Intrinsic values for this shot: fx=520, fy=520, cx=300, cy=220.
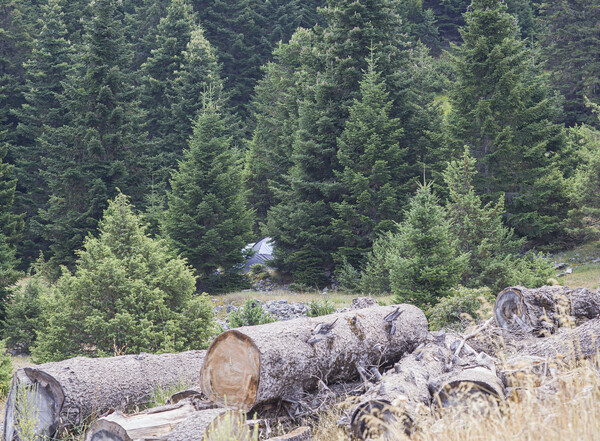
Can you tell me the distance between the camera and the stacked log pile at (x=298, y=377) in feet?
14.4

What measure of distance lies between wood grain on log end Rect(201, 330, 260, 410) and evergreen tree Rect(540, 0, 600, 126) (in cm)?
3279

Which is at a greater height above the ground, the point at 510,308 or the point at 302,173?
the point at 302,173

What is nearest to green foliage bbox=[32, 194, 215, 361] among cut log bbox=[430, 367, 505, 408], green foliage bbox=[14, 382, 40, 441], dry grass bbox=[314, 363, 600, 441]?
green foliage bbox=[14, 382, 40, 441]

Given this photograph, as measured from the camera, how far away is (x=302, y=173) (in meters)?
23.5

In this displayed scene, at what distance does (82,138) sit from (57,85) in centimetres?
779

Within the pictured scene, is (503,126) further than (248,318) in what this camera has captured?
Yes

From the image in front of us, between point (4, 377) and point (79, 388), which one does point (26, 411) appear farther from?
point (4, 377)

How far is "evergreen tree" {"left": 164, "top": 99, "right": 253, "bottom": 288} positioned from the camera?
70.1ft

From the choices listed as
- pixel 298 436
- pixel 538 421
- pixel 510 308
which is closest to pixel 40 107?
pixel 510 308

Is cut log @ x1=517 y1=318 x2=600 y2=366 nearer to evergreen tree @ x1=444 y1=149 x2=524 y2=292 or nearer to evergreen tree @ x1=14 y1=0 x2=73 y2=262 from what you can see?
evergreen tree @ x1=444 y1=149 x2=524 y2=292

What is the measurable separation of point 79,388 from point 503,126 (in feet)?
64.3

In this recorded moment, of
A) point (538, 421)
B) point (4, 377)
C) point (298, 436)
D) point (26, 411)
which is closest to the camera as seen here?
point (538, 421)

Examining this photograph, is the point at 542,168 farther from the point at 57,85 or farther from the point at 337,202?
the point at 57,85

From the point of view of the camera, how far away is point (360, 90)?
23.6 metres
